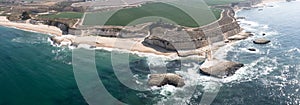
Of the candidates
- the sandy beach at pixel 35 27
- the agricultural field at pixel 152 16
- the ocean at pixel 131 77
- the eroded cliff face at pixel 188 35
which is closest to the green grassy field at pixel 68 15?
the agricultural field at pixel 152 16

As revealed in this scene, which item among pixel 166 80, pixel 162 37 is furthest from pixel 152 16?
pixel 166 80

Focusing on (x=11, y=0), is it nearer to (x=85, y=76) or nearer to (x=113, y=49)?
(x=113, y=49)

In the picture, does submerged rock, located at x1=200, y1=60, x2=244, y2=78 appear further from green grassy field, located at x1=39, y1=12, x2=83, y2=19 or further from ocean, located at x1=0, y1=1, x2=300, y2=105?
green grassy field, located at x1=39, y1=12, x2=83, y2=19

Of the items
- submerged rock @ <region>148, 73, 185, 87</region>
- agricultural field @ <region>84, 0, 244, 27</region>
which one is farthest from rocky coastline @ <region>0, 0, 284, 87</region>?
submerged rock @ <region>148, 73, 185, 87</region>

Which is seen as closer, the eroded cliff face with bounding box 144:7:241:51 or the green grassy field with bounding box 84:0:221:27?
the eroded cliff face with bounding box 144:7:241:51

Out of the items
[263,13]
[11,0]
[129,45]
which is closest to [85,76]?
[129,45]
